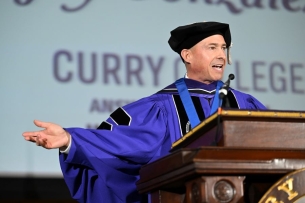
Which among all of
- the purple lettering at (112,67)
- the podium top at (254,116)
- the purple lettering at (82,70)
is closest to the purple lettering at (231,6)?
the purple lettering at (112,67)

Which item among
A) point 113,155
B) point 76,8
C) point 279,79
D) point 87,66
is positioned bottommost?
point 113,155

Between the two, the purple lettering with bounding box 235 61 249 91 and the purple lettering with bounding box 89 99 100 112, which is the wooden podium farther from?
the purple lettering with bounding box 235 61 249 91

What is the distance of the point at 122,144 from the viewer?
2850 mm

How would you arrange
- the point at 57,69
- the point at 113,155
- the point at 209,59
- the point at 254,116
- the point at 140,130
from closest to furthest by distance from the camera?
the point at 254,116 < the point at 113,155 < the point at 140,130 < the point at 209,59 < the point at 57,69

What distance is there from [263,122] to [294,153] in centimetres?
14

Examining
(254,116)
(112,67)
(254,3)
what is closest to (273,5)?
(254,3)

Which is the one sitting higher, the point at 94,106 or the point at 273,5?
the point at 273,5

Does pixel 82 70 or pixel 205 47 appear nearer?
pixel 205 47

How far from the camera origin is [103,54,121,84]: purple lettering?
4.08 meters

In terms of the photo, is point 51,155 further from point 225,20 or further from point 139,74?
point 225,20

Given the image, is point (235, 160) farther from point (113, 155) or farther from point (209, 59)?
A: point (209, 59)

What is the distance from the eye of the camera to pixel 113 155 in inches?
112

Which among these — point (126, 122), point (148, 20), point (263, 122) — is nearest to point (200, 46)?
point (126, 122)

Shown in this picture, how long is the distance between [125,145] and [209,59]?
0.77 m
